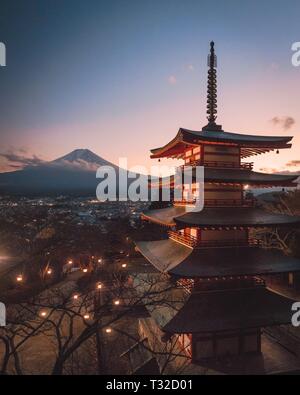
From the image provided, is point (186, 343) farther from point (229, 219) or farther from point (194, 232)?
point (229, 219)

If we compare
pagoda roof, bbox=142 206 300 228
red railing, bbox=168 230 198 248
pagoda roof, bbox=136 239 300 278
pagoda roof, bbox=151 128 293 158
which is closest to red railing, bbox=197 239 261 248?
pagoda roof, bbox=136 239 300 278

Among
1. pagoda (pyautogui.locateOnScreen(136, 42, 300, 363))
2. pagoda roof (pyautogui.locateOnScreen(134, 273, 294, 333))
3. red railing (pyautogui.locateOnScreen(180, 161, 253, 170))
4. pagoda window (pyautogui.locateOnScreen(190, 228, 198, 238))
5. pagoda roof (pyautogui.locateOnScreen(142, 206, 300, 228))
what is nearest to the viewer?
pagoda roof (pyautogui.locateOnScreen(134, 273, 294, 333))

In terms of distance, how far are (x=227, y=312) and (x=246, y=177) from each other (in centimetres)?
625

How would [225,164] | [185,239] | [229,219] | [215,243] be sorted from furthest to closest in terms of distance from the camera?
[185,239] → [225,164] → [215,243] → [229,219]

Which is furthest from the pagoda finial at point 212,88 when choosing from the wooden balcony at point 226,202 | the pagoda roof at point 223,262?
the pagoda roof at point 223,262

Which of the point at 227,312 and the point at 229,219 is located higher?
the point at 229,219

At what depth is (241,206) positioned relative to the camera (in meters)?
13.6

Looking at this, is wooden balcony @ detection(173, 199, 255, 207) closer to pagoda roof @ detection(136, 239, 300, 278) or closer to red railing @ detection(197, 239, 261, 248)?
red railing @ detection(197, 239, 261, 248)

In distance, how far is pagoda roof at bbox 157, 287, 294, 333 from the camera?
36.1ft

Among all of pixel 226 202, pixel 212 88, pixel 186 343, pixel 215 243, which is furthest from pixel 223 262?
pixel 212 88

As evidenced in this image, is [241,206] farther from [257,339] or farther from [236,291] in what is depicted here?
[257,339]

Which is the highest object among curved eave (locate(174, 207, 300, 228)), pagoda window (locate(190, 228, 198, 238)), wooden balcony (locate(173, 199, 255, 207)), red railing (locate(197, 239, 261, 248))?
wooden balcony (locate(173, 199, 255, 207))

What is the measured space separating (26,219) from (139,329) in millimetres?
40309

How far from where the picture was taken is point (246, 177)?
43.0 feet
